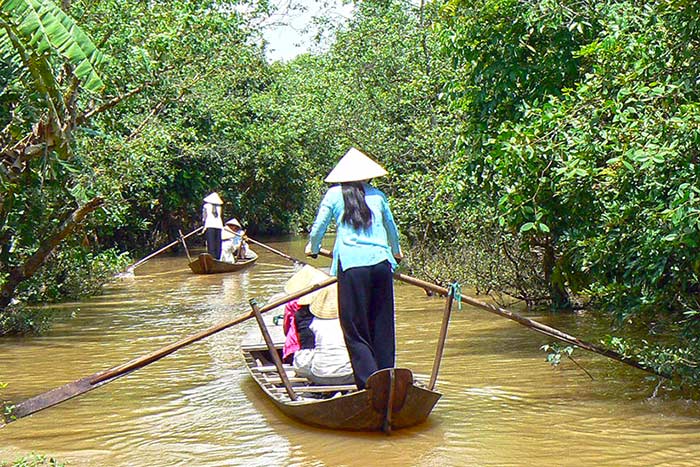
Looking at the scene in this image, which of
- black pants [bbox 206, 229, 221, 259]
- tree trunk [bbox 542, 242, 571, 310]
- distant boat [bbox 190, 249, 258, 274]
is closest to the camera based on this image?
tree trunk [bbox 542, 242, 571, 310]

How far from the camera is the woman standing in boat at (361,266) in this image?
22.3 ft

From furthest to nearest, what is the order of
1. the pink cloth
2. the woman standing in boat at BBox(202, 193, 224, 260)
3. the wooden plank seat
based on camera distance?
the woman standing in boat at BBox(202, 193, 224, 260)
the pink cloth
the wooden plank seat

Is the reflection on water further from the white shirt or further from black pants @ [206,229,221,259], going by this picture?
black pants @ [206,229,221,259]

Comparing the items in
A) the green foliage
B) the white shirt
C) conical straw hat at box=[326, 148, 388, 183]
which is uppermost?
the green foliage

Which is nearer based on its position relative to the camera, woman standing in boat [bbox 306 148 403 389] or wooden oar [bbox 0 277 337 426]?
woman standing in boat [bbox 306 148 403 389]

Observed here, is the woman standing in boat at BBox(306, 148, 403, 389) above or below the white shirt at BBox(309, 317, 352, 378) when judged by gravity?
above

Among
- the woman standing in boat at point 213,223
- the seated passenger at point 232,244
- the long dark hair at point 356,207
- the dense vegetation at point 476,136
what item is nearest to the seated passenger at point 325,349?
the long dark hair at point 356,207

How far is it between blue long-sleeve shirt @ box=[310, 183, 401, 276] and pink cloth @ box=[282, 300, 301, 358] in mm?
958

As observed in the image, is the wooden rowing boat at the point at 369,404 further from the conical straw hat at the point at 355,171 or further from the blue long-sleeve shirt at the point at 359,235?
the conical straw hat at the point at 355,171

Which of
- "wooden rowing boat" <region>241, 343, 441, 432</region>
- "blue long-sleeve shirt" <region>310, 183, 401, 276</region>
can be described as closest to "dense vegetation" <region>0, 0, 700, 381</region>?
"blue long-sleeve shirt" <region>310, 183, 401, 276</region>

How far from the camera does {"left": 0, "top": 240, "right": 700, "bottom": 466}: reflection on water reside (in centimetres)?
652

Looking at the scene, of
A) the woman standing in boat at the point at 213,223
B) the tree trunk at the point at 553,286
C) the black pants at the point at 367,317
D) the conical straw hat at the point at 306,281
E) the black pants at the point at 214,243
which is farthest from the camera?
the black pants at the point at 214,243

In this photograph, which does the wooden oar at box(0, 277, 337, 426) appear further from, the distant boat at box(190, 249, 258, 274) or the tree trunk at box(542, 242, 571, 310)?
the distant boat at box(190, 249, 258, 274)

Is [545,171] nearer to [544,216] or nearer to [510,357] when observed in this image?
[544,216]
